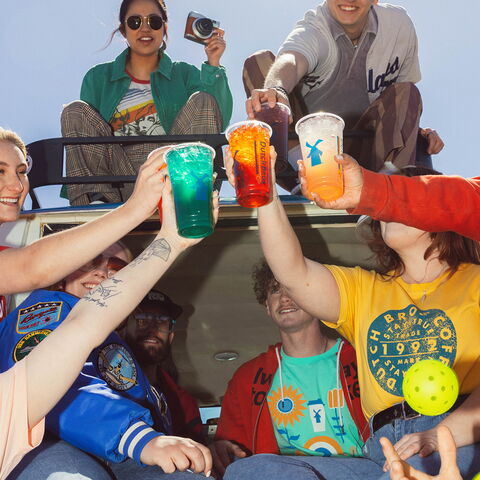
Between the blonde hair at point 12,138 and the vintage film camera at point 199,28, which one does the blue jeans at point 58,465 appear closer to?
the blonde hair at point 12,138

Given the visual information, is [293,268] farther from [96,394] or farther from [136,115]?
[136,115]

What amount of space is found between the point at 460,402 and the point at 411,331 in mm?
311

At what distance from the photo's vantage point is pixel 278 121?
292 cm

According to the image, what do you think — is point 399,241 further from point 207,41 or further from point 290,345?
point 207,41

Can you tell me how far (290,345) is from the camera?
3.42 metres

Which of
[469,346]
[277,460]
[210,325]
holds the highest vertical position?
[469,346]

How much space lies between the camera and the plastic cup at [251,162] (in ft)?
7.23

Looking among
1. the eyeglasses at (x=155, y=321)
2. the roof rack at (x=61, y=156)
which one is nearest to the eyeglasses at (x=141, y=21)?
the roof rack at (x=61, y=156)

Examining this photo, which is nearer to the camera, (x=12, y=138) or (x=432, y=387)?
(x=432, y=387)

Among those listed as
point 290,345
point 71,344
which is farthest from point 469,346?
point 71,344

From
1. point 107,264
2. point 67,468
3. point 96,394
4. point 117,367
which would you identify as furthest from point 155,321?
point 67,468

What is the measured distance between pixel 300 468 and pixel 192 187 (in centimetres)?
101

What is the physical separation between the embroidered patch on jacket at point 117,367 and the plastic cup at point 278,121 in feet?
3.61

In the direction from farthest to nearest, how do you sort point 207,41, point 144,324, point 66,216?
point 207,41, point 144,324, point 66,216
